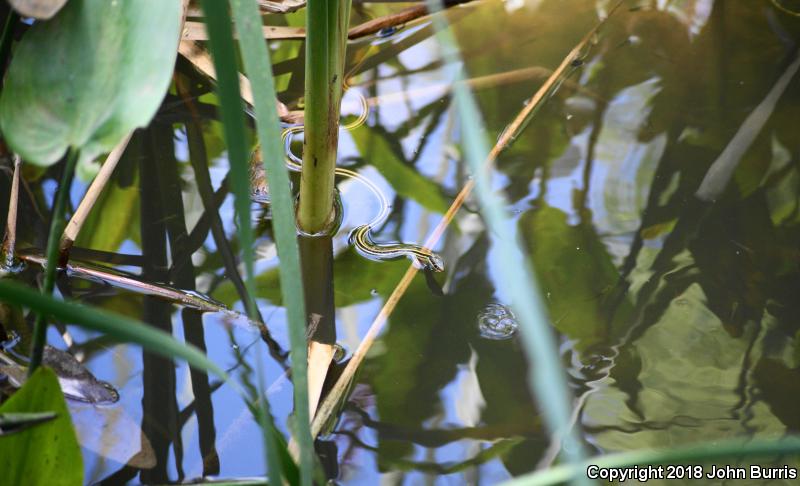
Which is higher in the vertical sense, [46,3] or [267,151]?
[46,3]

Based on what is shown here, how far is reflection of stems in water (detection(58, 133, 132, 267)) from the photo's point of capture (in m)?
0.94

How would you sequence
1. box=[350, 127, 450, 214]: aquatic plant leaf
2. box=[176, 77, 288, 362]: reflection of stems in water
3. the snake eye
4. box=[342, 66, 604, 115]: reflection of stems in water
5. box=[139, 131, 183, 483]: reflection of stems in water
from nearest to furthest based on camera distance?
box=[139, 131, 183, 483]: reflection of stems in water
box=[176, 77, 288, 362]: reflection of stems in water
the snake eye
box=[350, 127, 450, 214]: aquatic plant leaf
box=[342, 66, 604, 115]: reflection of stems in water

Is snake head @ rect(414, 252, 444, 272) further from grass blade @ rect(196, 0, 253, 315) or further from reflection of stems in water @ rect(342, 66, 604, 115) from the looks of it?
grass blade @ rect(196, 0, 253, 315)

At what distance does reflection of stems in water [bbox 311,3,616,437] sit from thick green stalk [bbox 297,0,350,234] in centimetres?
15

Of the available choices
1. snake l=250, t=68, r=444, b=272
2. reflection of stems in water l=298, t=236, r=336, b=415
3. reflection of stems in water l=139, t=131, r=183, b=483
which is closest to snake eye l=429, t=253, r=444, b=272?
snake l=250, t=68, r=444, b=272

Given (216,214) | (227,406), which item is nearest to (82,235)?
(216,214)

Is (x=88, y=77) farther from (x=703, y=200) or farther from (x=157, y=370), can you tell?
(x=703, y=200)

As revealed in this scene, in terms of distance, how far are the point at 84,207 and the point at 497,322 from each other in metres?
0.56

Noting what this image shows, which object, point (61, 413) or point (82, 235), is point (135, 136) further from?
point (61, 413)

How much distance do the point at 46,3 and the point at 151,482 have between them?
45cm

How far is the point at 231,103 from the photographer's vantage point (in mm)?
384

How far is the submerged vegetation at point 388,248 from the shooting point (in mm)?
544

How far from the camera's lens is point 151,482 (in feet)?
2.38

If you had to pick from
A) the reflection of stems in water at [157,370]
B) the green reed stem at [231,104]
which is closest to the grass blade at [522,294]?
the green reed stem at [231,104]
